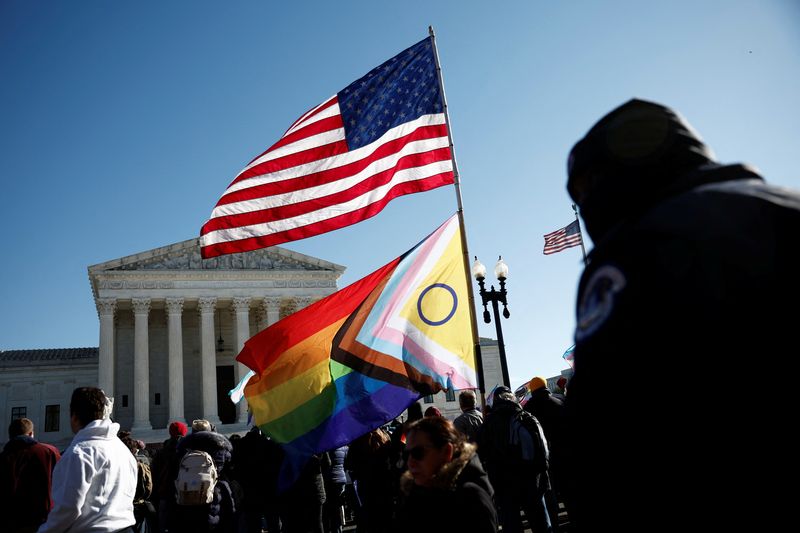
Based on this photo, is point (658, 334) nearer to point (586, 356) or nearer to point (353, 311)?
point (586, 356)

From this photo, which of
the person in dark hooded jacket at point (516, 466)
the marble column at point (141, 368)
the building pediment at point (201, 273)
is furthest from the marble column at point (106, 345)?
the person in dark hooded jacket at point (516, 466)

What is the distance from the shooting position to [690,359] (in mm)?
1115

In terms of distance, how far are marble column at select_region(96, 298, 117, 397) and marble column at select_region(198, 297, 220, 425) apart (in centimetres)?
556

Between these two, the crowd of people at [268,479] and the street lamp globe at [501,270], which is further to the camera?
the street lamp globe at [501,270]

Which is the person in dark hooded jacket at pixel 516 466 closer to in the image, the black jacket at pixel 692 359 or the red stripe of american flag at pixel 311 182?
the red stripe of american flag at pixel 311 182

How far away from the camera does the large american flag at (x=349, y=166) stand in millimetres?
6766

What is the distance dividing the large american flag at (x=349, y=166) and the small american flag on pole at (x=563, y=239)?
454 inches

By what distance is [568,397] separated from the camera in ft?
4.48

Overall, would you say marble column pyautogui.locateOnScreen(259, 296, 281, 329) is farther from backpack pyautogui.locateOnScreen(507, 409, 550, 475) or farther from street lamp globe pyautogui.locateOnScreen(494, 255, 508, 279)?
backpack pyautogui.locateOnScreen(507, 409, 550, 475)

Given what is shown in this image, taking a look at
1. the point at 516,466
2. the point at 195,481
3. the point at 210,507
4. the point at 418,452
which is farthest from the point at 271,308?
the point at 418,452

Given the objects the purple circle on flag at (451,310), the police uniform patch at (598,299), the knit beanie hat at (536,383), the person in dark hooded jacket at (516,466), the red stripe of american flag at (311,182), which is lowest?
the person in dark hooded jacket at (516,466)

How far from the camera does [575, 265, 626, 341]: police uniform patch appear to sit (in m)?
1.22

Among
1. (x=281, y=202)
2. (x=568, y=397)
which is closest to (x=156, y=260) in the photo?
(x=281, y=202)

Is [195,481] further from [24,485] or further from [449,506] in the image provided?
[449,506]
